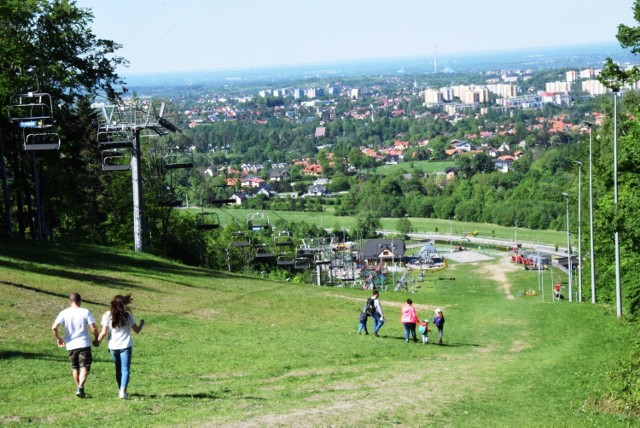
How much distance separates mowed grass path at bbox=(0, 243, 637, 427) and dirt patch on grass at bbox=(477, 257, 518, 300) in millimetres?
46564

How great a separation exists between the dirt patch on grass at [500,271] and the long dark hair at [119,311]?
70178 mm

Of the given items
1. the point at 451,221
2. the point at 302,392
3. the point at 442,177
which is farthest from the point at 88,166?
the point at 442,177

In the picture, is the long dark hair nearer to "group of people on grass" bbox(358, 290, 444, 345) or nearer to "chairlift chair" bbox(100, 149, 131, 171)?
"group of people on grass" bbox(358, 290, 444, 345)

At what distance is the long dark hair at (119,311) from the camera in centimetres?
1616

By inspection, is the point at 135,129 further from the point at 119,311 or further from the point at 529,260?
the point at 529,260

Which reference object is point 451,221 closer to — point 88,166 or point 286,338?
point 88,166

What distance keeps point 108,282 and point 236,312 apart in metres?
4.25

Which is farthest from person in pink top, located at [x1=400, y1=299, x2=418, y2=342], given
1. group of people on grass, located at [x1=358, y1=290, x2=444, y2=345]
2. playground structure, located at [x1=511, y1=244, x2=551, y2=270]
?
playground structure, located at [x1=511, y1=244, x2=551, y2=270]

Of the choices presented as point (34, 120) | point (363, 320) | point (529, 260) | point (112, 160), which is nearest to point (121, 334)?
point (363, 320)

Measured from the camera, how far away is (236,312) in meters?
31.5

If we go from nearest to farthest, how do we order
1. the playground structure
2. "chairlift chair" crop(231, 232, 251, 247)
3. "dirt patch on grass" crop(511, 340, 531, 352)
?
1. "dirt patch on grass" crop(511, 340, 531, 352)
2. "chairlift chair" crop(231, 232, 251, 247)
3. the playground structure

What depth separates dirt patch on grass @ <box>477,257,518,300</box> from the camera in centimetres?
8873

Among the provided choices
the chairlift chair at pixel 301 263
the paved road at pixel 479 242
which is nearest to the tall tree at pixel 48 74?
the chairlift chair at pixel 301 263

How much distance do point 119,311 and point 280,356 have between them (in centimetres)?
783
